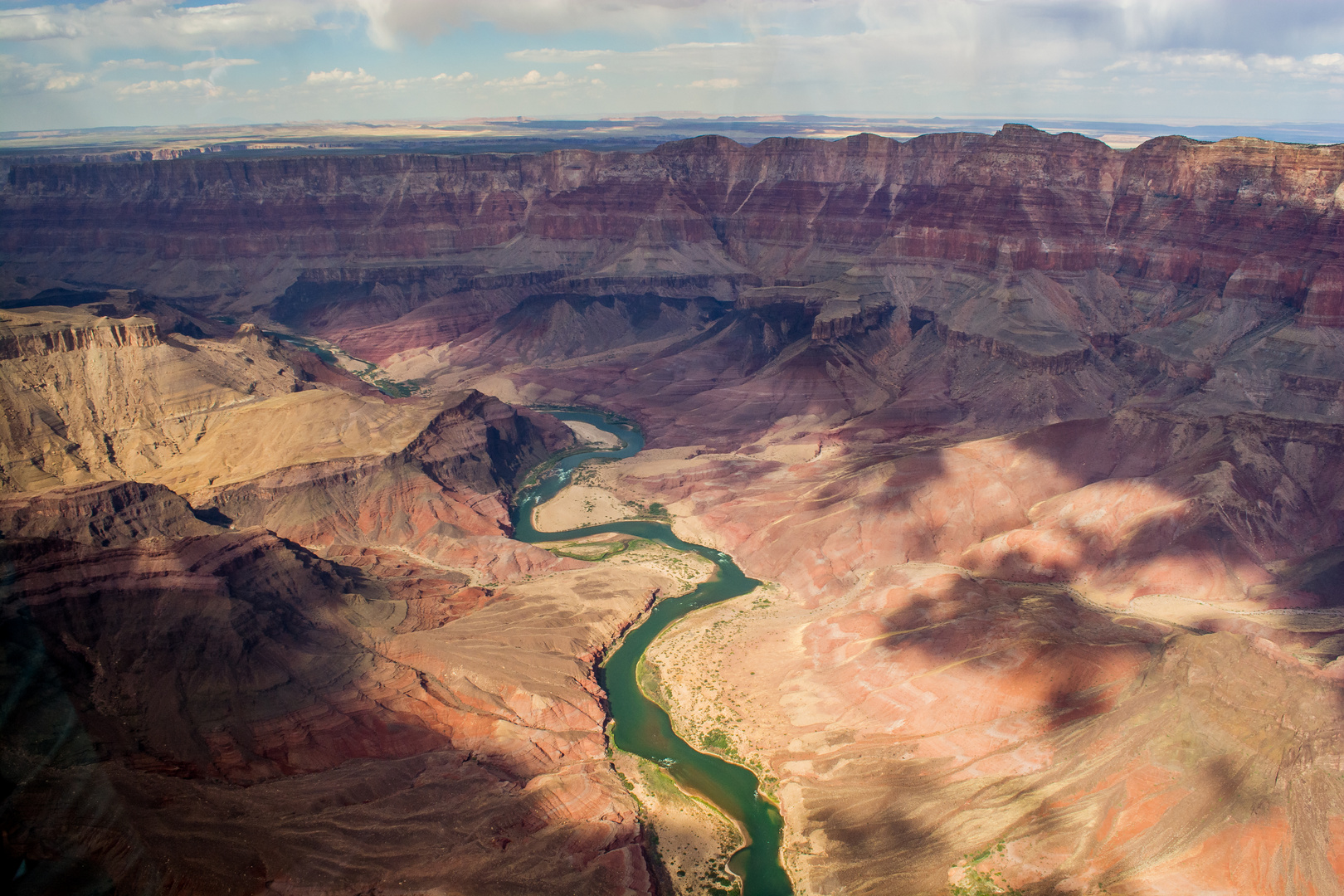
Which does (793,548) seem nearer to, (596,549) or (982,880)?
(596,549)

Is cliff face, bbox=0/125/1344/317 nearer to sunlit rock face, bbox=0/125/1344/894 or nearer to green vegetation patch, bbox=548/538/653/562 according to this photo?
sunlit rock face, bbox=0/125/1344/894

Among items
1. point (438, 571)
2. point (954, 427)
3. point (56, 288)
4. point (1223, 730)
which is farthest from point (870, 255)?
point (56, 288)

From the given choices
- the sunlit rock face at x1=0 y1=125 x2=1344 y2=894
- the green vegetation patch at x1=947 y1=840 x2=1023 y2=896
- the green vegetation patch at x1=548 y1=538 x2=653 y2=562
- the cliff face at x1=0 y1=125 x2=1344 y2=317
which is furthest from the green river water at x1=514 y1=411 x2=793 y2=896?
the cliff face at x1=0 y1=125 x2=1344 y2=317

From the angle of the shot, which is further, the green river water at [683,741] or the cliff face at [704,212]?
the cliff face at [704,212]

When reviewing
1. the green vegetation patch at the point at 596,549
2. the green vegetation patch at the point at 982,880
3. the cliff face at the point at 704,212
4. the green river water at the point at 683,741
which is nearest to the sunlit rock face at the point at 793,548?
the green vegetation patch at the point at 982,880

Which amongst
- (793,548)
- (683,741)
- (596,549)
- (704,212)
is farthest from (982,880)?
(704,212)

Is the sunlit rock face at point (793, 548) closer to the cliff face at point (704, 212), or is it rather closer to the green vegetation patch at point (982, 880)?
the green vegetation patch at point (982, 880)

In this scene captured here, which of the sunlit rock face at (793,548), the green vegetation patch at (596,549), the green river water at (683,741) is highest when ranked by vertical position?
the sunlit rock face at (793,548)
